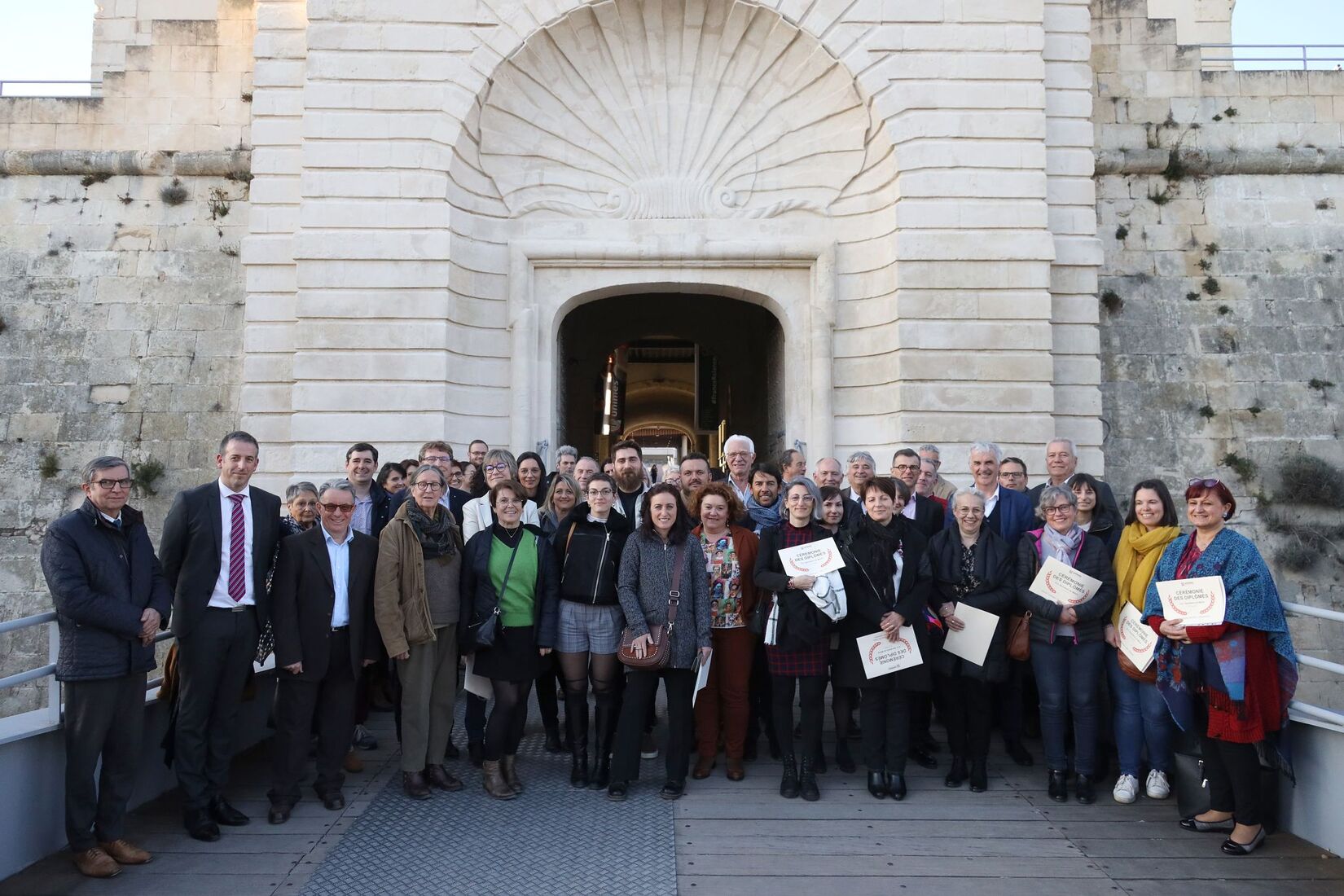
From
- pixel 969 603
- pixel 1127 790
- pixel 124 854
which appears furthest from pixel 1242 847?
pixel 124 854

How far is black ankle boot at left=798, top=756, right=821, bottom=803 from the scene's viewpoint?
520 cm

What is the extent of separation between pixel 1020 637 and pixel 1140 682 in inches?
25.2

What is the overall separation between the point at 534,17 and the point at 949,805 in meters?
8.22

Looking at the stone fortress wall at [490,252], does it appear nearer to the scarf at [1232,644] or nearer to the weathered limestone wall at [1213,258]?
the weathered limestone wall at [1213,258]

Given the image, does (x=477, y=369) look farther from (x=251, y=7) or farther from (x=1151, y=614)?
(x=1151, y=614)

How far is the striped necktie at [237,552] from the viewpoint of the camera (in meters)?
4.84

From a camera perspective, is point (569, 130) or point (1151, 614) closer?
point (1151, 614)

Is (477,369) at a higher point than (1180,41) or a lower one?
lower

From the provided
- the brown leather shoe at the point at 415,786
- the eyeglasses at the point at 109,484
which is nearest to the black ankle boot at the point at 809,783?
the brown leather shoe at the point at 415,786

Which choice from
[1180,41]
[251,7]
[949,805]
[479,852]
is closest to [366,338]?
[251,7]

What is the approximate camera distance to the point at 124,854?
4.37m

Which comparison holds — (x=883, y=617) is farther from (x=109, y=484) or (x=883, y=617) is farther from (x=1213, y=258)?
(x=1213, y=258)

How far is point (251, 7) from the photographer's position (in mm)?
11141

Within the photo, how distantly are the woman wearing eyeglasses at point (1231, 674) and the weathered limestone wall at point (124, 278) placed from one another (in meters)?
9.49
